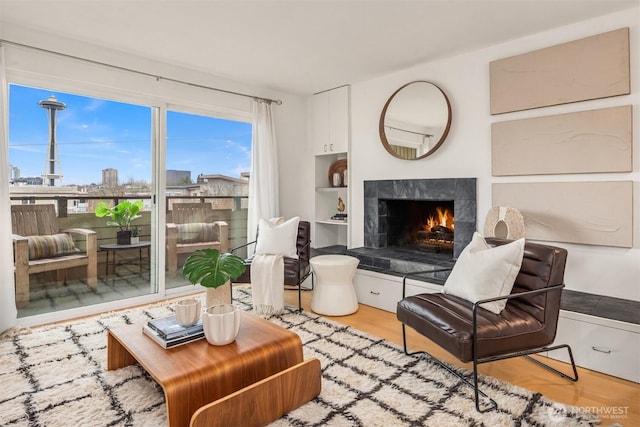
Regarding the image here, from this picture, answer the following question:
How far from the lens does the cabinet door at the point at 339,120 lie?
455 cm

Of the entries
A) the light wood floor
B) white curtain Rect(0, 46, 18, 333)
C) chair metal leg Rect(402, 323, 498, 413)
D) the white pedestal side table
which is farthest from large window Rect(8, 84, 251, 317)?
chair metal leg Rect(402, 323, 498, 413)

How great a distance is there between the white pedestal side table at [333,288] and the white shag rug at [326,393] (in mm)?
583

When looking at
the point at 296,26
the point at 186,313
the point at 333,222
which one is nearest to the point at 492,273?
the point at 186,313

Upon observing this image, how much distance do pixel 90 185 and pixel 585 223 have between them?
13.9 feet

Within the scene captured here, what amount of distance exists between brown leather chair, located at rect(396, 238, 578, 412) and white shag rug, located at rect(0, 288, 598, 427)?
14 centimetres

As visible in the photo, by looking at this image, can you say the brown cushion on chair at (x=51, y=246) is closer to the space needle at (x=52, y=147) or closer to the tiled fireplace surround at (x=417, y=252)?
the space needle at (x=52, y=147)

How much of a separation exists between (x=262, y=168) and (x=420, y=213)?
196 cm

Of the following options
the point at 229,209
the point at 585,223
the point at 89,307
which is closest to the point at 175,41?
the point at 229,209

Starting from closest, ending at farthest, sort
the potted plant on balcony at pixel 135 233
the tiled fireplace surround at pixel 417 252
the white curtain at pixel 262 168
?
the tiled fireplace surround at pixel 417 252 < the potted plant on balcony at pixel 135 233 < the white curtain at pixel 262 168

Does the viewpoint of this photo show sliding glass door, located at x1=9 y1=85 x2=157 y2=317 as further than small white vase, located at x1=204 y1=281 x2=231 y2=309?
Yes

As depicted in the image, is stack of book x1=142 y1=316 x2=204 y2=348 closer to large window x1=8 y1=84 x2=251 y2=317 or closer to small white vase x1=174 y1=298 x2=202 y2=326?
small white vase x1=174 y1=298 x2=202 y2=326

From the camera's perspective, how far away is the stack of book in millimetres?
1961

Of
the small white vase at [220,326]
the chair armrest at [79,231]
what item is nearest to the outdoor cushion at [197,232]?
the chair armrest at [79,231]

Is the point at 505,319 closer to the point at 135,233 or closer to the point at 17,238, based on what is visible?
the point at 135,233
